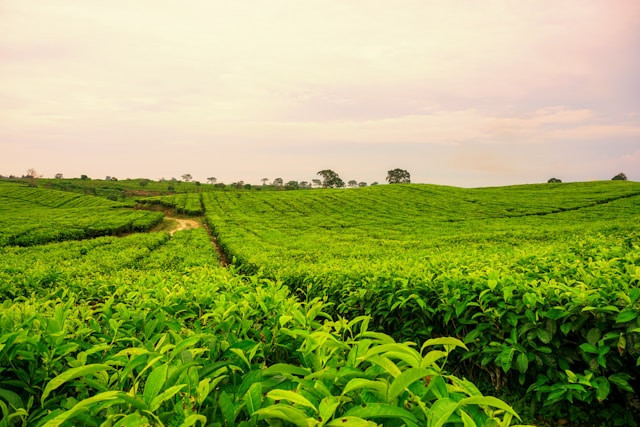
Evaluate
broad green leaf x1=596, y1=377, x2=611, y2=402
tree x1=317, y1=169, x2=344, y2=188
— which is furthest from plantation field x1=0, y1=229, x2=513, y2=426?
tree x1=317, y1=169, x2=344, y2=188

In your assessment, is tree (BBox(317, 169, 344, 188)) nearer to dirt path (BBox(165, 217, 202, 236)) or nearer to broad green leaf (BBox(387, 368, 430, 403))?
dirt path (BBox(165, 217, 202, 236))

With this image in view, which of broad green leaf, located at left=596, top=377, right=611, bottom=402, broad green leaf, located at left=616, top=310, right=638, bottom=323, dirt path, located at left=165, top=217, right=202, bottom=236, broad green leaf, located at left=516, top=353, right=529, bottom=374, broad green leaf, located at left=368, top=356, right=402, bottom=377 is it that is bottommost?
dirt path, located at left=165, top=217, right=202, bottom=236

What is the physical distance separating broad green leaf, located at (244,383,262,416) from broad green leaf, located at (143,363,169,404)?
35cm

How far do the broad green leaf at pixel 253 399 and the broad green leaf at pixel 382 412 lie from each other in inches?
13.9

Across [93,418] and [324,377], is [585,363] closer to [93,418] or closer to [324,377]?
[324,377]

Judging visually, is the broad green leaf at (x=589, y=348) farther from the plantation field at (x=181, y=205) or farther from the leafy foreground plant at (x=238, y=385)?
the plantation field at (x=181, y=205)

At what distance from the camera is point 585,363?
12.1 ft

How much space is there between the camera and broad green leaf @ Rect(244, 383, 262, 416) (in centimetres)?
127

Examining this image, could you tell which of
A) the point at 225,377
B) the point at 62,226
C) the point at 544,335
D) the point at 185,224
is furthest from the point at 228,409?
the point at 185,224

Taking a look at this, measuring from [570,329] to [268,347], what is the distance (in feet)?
10.7

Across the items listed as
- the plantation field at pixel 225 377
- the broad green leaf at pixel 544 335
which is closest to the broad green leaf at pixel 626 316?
the broad green leaf at pixel 544 335

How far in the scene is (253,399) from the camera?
4.24ft

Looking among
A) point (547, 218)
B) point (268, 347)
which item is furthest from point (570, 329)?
point (547, 218)

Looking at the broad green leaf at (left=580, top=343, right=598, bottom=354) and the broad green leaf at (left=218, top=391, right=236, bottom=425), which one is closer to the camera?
the broad green leaf at (left=218, top=391, right=236, bottom=425)
